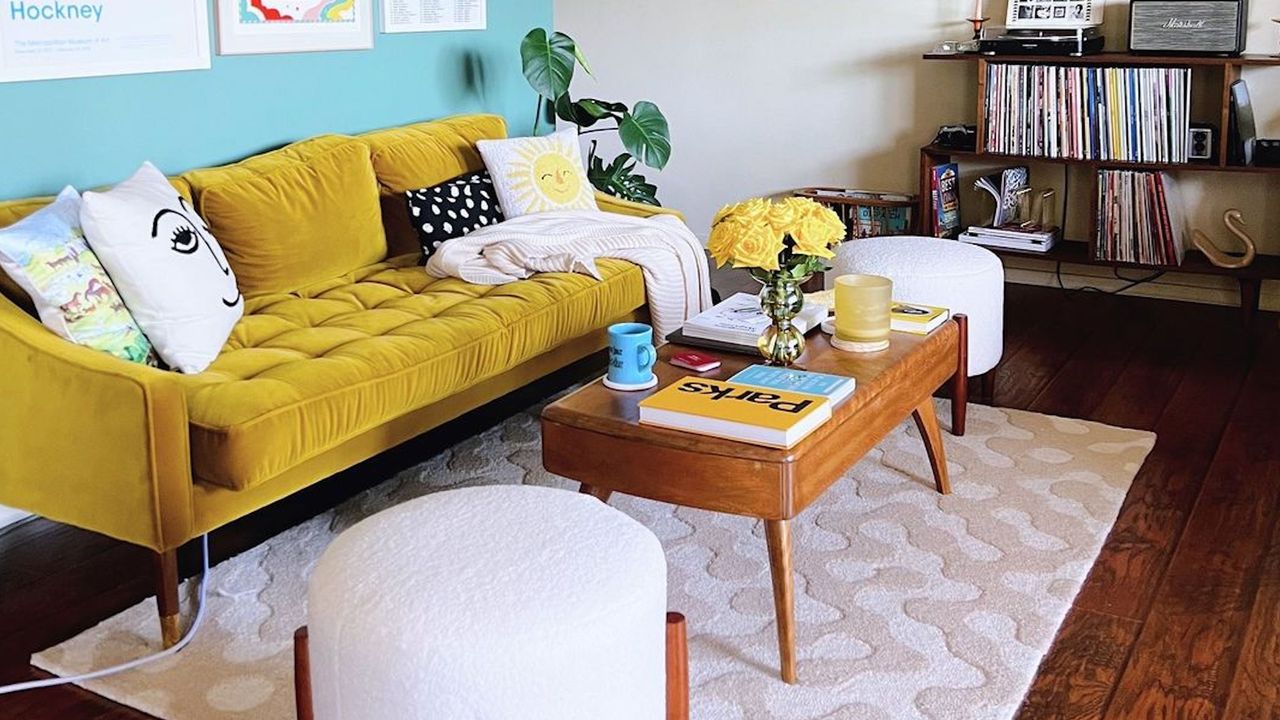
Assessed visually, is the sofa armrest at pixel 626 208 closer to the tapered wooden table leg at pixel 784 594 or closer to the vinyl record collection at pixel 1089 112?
the vinyl record collection at pixel 1089 112

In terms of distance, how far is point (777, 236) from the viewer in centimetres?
266

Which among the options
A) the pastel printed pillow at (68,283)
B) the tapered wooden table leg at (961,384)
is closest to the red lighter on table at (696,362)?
the tapered wooden table leg at (961,384)

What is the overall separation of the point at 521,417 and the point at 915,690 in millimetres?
1672

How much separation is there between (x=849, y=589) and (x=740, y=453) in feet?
1.69

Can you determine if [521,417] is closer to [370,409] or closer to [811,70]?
[370,409]

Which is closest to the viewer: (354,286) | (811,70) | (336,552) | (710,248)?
(336,552)

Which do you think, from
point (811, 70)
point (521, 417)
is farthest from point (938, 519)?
point (811, 70)

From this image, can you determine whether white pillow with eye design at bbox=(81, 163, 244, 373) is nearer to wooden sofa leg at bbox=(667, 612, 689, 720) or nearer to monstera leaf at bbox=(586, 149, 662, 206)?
wooden sofa leg at bbox=(667, 612, 689, 720)

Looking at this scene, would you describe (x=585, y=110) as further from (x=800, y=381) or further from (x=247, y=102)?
(x=800, y=381)

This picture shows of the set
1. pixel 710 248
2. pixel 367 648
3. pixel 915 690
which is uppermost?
pixel 710 248

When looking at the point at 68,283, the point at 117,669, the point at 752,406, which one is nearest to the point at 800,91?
the point at 752,406

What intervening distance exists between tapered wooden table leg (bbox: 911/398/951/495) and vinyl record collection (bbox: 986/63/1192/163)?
6.55ft

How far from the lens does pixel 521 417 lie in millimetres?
3764

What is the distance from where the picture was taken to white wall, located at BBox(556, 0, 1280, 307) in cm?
496
